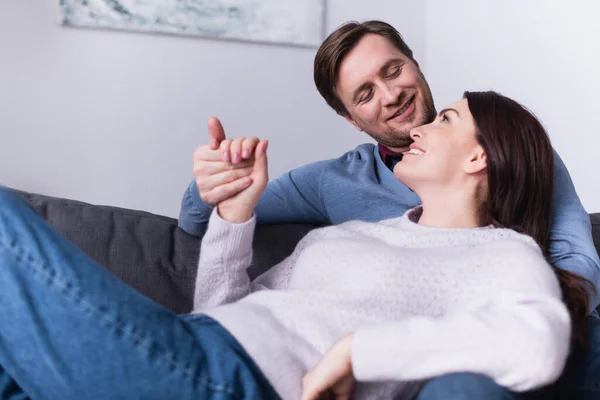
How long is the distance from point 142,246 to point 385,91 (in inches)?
30.1

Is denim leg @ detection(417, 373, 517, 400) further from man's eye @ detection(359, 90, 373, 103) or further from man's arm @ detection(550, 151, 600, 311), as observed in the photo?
man's eye @ detection(359, 90, 373, 103)

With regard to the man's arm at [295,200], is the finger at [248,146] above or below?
above

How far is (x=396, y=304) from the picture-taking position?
42.1 inches

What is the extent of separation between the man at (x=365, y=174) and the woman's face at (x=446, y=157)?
0.28 m

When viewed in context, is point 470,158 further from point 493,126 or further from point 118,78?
point 118,78

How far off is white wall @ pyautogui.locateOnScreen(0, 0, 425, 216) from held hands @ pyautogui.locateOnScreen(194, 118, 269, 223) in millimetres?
1407

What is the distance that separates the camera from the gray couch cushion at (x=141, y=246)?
4.78 feet

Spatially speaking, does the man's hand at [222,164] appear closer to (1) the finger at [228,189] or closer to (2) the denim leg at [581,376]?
(1) the finger at [228,189]

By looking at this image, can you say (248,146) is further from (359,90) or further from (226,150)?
(359,90)

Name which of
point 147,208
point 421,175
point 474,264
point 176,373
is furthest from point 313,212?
point 147,208

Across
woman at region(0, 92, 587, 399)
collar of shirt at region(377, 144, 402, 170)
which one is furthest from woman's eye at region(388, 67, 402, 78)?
woman at region(0, 92, 587, 399)

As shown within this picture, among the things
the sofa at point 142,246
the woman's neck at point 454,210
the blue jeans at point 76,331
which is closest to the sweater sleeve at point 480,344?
the blue jeans at point 76,331

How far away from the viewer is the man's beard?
1740 millimetres

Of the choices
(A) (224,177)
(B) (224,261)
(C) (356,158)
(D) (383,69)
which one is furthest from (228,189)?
(D) (383,69)
